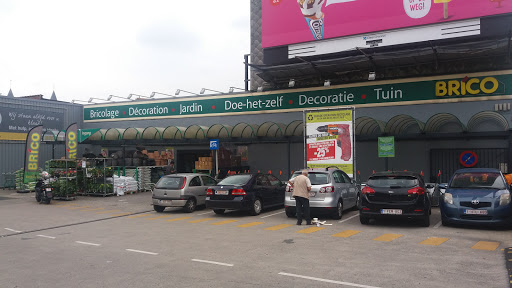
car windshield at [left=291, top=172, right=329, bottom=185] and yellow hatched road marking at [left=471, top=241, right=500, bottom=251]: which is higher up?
car windshield at [left=291, top=172, right=329, bottom=185]

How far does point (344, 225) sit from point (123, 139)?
16.6m

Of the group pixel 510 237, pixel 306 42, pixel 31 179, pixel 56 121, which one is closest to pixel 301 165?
pixel 306 42

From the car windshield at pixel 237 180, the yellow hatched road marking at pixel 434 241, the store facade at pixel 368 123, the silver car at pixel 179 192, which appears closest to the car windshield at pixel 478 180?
the yellow hatched road marking at pixel 434 241

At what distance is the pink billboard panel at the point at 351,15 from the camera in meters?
18.6

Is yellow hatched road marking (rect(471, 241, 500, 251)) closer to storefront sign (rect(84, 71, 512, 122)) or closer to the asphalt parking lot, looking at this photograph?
the asphalt parking lot

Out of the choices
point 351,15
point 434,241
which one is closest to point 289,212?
point 434,241

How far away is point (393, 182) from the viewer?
11.4 meters

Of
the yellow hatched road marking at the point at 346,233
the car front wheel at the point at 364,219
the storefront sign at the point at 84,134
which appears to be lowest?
the yellow hatched road marking at the point at 346,233

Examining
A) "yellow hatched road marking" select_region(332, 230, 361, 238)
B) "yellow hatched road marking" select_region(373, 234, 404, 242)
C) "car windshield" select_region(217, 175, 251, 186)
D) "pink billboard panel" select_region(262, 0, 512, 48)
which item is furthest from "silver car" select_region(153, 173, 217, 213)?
"pink billboard panel" select_region(262, 0, 512, 48)

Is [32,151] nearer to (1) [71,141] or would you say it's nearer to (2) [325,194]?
(1) [71,141]

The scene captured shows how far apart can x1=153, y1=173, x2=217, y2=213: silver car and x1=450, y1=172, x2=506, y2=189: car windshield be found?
8.46 meters

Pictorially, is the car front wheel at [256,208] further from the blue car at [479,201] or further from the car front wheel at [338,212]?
the blue car at [479,201]

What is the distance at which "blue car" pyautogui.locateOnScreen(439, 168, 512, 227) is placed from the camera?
10.5 metres

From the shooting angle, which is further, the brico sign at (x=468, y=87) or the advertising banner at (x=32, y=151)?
the advertising banner at (x=32, y=151)
